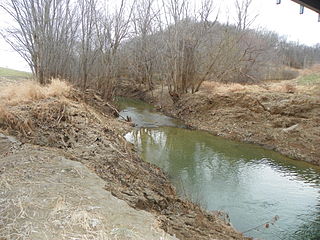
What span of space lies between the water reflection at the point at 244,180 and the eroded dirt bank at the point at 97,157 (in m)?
1.05

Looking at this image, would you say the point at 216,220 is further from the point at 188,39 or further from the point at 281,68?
the point at 281,68

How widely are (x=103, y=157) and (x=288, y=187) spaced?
545 centimetres

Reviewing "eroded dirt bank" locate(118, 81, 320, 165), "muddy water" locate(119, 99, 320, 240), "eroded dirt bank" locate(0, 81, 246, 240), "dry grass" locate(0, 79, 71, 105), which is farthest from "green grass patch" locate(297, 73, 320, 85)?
→ "dry grass" locate(0, 79, 71, 105)

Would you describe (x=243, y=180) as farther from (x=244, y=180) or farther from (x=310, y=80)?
(x=310, y=80)

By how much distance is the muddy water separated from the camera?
6.04 m

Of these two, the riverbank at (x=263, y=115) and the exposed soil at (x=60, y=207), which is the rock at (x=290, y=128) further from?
the exposed soil at (x=60, y=207)

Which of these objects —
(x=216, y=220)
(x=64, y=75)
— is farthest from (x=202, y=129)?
(x=216, y=220)

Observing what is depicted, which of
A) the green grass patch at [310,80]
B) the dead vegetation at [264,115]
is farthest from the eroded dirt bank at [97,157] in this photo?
the green grass patch at [310,80]

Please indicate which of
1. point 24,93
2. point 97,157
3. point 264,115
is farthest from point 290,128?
point 24,93

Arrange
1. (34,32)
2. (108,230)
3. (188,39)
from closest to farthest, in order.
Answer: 1. (108,230)
2. (34,32)
3. (188,39)

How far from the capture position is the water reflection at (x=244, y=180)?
6.12 metres

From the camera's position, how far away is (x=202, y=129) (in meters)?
15.6

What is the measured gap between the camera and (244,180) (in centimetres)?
842

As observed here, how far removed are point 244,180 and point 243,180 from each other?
3cm
